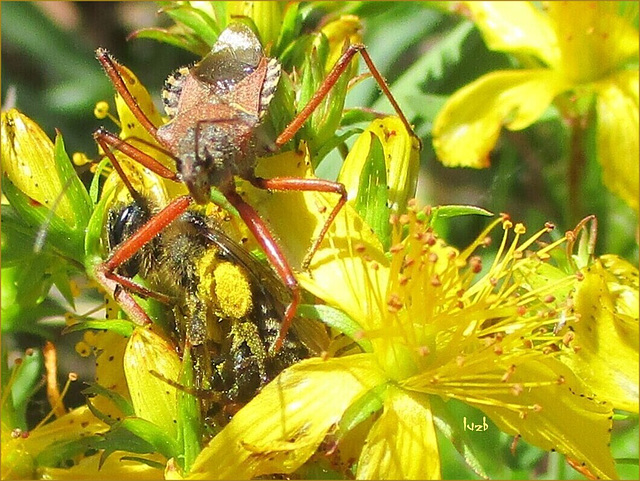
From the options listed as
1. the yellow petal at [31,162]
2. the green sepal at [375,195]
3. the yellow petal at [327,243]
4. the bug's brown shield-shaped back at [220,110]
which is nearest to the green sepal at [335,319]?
the yellow petal at [327,243]

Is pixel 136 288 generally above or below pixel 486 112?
below

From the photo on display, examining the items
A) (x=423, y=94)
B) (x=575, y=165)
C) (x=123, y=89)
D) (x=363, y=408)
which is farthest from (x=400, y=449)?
(x=423, y=94)

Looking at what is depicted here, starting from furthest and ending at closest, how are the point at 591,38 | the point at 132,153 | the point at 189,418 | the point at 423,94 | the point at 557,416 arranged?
the point at 423,94, the point at 591,38, the point at 132,153, the point at 557,416, the point at 189,418

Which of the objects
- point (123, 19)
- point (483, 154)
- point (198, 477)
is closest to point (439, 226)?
point (483, 154)

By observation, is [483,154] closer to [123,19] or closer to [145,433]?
[145,433]

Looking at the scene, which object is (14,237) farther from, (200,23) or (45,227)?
(200,23)

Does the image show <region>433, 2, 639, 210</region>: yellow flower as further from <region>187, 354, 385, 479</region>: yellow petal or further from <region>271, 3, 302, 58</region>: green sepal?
<region>187, 354, 385, 479</region>: yellow petal

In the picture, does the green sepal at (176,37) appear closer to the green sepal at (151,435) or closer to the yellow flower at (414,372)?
the yellow flower at (414,372)
